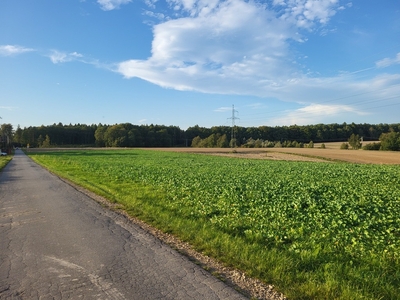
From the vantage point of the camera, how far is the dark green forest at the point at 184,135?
12138cm

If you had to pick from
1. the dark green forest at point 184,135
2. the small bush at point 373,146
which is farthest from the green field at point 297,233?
the dark green forest at point 184,135

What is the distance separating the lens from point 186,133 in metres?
153

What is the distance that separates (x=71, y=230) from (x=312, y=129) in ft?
444

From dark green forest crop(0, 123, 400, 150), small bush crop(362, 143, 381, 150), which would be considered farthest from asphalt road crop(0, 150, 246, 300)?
dark green forest crop(0, 123, 400, 150)

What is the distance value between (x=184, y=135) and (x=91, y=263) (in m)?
148

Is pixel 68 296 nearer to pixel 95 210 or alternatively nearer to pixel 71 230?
pixel 71 230

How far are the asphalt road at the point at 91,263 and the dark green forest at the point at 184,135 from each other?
102830mm

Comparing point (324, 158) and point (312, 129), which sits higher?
point (312, 129)

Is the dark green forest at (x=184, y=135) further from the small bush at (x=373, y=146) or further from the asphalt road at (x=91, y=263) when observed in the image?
Result: the asphalt road at (x=91, y=263)

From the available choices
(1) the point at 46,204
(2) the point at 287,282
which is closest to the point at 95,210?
(1) the point at 46,204

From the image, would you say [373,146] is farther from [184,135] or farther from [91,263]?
[91,263]

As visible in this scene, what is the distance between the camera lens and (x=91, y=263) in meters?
5.45

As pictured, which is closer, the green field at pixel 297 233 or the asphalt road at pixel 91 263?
the asphalt road at pixel 91 263

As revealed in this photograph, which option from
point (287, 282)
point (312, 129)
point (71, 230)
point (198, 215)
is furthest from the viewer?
point (312, 129)
